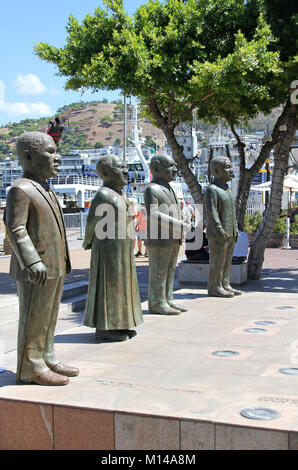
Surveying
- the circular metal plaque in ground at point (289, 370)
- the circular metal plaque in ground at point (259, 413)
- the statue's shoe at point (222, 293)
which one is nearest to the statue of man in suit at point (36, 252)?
the circular metal plaque in ground at point (259, 413)

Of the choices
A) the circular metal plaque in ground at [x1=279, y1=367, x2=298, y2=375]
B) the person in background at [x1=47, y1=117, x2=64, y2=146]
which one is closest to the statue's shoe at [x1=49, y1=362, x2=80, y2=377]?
the circular metal plaque in ground at [x1=279, y1=367, x2=298, y2=375]

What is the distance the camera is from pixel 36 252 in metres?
4.34

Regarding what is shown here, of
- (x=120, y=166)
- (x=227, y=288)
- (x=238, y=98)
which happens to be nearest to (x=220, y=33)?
(x=238, y=98)

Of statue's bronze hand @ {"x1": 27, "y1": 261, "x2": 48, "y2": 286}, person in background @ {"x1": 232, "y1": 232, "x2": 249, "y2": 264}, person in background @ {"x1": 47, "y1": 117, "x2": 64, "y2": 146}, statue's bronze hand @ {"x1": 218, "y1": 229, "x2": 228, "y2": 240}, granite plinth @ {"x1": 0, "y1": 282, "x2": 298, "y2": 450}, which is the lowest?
granite plinth @ {"x1": 0, "y1": 282, "x2": 298, "y2": 450}

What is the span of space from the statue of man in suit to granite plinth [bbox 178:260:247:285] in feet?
20.0

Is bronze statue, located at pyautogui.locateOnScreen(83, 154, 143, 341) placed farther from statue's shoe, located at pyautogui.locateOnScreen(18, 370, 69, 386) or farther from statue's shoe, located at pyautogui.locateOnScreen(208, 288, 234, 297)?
statue's shoe, located at pyautogui.locateOnScreen(208, 288, 234, 297)

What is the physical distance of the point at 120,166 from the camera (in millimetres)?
5973

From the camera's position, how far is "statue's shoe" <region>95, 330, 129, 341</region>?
20.2 feet

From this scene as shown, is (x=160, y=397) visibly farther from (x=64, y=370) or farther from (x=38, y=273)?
(x=38, y=273)

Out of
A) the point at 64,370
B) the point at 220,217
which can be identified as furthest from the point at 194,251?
the point at 64,370

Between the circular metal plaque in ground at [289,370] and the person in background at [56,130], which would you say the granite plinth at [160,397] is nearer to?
the circular metal plaque in ground at [289,370]

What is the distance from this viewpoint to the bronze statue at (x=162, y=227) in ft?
23.6

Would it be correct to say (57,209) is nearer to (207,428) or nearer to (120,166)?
(120,166)

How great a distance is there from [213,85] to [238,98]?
929 millimetres
